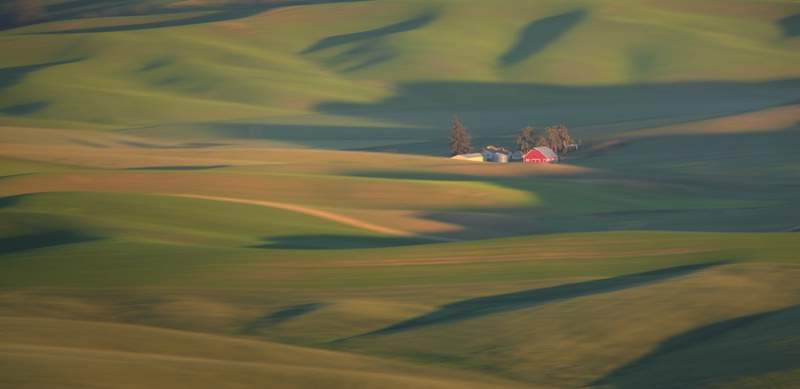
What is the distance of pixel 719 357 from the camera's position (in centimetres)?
1245

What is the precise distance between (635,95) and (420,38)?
26.5 m

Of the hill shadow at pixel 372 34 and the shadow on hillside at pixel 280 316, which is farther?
the hill shadow at pixel 372 34

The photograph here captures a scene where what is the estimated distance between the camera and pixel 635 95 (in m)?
92.1

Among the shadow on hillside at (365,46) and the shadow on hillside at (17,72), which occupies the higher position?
the shadow on hillside at (365,46)

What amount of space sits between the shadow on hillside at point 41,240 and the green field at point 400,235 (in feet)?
0.38

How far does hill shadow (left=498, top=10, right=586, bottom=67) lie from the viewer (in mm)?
108000

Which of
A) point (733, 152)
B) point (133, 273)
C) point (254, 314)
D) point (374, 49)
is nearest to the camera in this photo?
point (254, 314)

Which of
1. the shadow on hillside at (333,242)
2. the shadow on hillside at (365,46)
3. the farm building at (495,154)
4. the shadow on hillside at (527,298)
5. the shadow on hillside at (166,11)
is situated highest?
the shadow on hillside at (166,11)

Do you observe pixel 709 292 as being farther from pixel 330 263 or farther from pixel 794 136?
pixel 794 136

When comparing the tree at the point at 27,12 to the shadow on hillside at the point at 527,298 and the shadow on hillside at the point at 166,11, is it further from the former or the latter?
the shadow on hillside at the point at 527,298

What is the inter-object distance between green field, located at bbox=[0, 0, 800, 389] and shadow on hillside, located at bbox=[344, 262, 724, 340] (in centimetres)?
8

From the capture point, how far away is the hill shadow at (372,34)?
114312 mm

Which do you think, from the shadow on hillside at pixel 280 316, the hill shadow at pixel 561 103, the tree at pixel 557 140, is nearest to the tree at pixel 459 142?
the tree at pixel 557 140

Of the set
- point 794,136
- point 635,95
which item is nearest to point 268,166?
point 794,136
